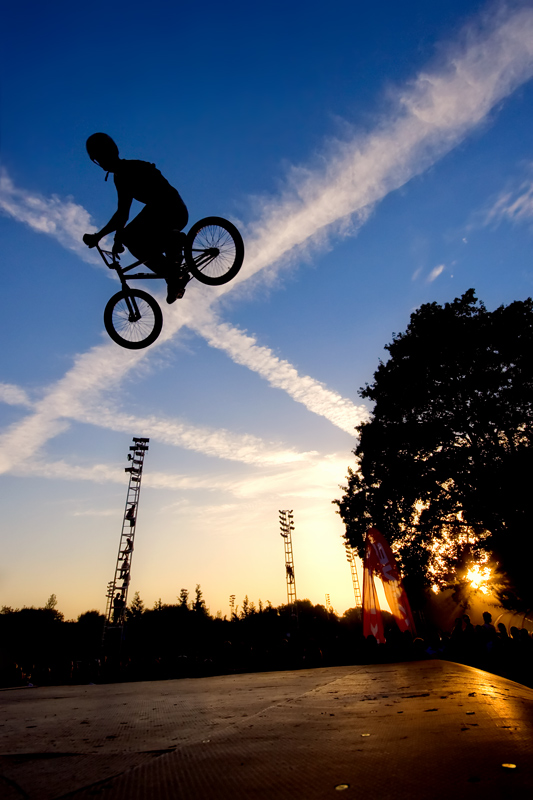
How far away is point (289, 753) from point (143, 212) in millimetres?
6373

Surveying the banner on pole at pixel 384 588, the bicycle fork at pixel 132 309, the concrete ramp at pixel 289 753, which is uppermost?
the bicycle fork at pixel 132 309

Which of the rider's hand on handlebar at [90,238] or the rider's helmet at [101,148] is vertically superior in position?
the rider's helmet at [101,148]

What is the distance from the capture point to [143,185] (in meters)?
5.95

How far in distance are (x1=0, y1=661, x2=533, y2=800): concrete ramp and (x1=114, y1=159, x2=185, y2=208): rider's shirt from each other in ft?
19.5

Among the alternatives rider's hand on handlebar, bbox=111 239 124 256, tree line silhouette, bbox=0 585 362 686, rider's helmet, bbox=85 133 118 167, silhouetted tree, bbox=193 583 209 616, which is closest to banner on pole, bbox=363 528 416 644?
tree line silhouette, bbox=0 585 362 686

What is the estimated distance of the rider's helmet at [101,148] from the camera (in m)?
5.71

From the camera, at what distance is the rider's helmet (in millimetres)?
5711

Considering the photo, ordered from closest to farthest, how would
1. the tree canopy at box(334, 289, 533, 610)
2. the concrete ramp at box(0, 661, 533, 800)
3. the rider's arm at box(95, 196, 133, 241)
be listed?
the concrete ramp at box(0, 661, 533, 800), the rider's arm at box(95, 196, 133, 241), the tree canopy at box(334, 289, 533, 610)

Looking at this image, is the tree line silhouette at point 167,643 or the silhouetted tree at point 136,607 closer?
the tree line silhouette at point 167,643

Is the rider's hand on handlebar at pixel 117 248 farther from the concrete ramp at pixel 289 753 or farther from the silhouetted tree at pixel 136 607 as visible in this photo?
the silhouetted tree at pixel 136 607

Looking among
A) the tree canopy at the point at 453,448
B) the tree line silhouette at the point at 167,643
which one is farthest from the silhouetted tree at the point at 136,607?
the tree canopy at the point at 453,448

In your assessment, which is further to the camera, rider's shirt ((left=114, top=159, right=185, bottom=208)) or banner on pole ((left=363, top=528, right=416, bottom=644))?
banner on pole ((left=363, top=528, right=416, bottom=644))

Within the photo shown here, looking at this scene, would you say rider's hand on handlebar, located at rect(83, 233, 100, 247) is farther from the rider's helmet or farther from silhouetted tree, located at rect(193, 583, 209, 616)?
silhouetted tree, located at rect(193, 583, 209, 616)

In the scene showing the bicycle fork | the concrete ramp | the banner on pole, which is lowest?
the concrete ramp
